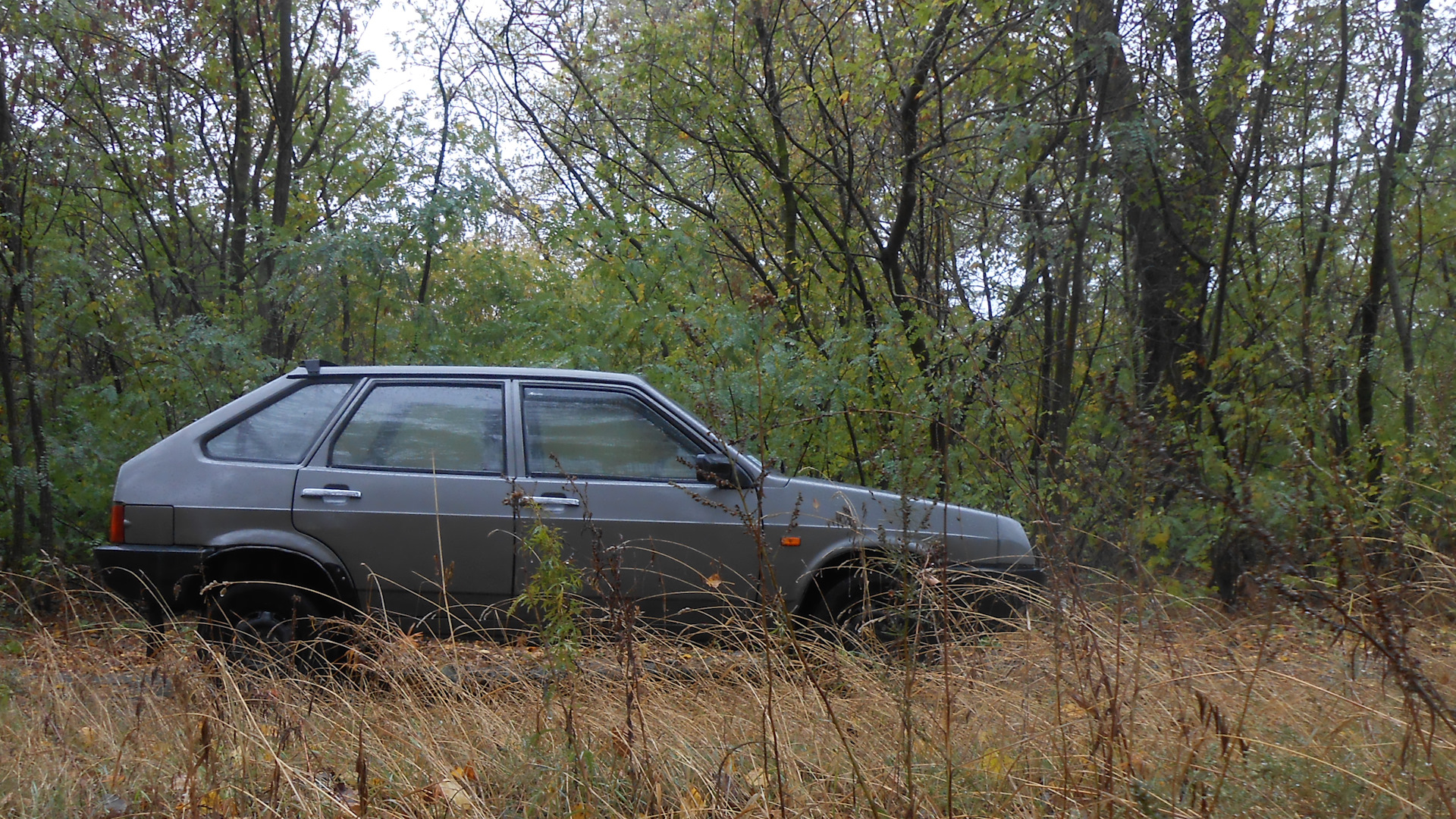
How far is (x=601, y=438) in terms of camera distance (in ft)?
16.3

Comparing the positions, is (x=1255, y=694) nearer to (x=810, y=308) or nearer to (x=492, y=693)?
(x=492, y=693)

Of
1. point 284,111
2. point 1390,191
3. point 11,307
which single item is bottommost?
point 11,307

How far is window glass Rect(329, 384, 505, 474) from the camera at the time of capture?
15.7 ft

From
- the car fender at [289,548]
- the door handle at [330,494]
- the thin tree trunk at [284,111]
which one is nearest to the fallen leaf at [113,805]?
the car fender at [289,548]

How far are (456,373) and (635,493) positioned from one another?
1.09m

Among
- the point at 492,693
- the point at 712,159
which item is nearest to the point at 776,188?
the point at 712,159

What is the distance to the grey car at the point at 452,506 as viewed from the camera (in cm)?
451

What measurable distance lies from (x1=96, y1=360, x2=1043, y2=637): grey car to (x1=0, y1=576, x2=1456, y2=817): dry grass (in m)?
0.65

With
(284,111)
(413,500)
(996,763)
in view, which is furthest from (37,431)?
(996,763)

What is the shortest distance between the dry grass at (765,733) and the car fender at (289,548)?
65 cm

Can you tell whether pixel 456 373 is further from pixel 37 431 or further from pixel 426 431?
pixel 37 431

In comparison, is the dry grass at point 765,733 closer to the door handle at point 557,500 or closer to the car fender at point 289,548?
the car fender at point 289,548

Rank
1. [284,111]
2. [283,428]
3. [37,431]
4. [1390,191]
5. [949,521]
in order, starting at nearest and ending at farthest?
1. [283,428]
2. [949,521]
3. [37,431]
4. [1390,191]
5. [284,111]

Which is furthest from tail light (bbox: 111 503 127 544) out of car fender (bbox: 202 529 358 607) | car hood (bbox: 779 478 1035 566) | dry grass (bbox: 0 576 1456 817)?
car hood (bbox: 779 478 1035 566)
